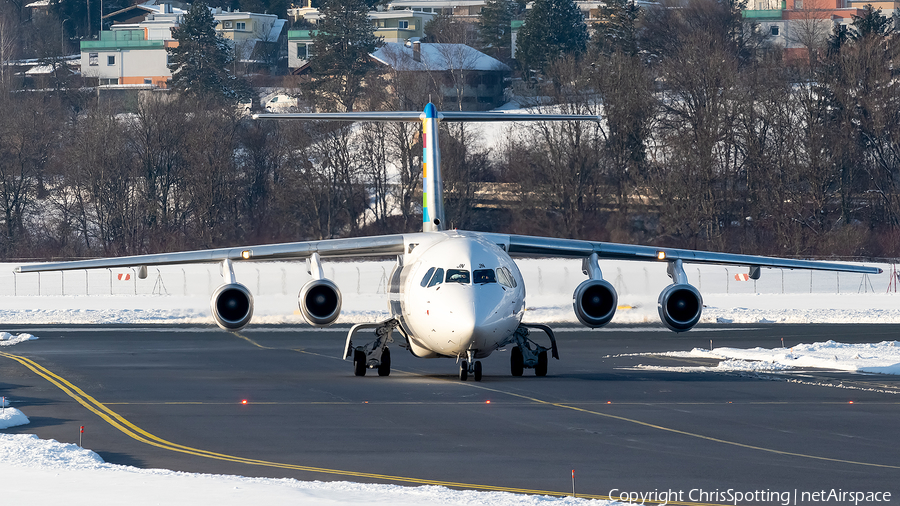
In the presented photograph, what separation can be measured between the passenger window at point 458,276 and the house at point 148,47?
103608mm

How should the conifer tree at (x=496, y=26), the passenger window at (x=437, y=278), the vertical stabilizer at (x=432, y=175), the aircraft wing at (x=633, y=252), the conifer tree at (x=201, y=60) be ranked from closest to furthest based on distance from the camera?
the passenger window at (x=437, y=278), the aircraft wing at (x=633, y=252), the vertical stabilizer at (x=432, y=175), the conifer tree at (x=201, y=60), the conifer tree at (x=496, y=26)

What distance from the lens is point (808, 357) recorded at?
2836cm

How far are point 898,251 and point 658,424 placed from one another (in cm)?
5299

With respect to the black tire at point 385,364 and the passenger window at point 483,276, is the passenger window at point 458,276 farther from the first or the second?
the black tire at point 385,364

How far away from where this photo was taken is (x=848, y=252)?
217 ft

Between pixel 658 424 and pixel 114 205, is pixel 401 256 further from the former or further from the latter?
pixel 114 205

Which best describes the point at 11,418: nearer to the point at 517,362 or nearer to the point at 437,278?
the point at 437,278

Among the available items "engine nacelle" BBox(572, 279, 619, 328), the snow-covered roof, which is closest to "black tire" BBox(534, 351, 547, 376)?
"engine nacelle" BBox(572, 279, 619, 328)

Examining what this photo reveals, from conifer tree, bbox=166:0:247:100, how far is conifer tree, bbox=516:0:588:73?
26.8 meters

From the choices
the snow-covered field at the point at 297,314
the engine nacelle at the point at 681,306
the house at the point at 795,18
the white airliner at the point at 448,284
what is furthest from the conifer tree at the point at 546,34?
the engine nacelle at the point at 681,306

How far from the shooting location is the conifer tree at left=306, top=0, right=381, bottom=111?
102312 millimetres

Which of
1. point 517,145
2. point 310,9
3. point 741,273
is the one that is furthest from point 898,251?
point 310,9

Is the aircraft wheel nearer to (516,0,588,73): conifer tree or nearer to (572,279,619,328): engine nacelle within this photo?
(572,279,619,328): engine nacelle

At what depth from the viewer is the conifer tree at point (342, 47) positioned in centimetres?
10231
